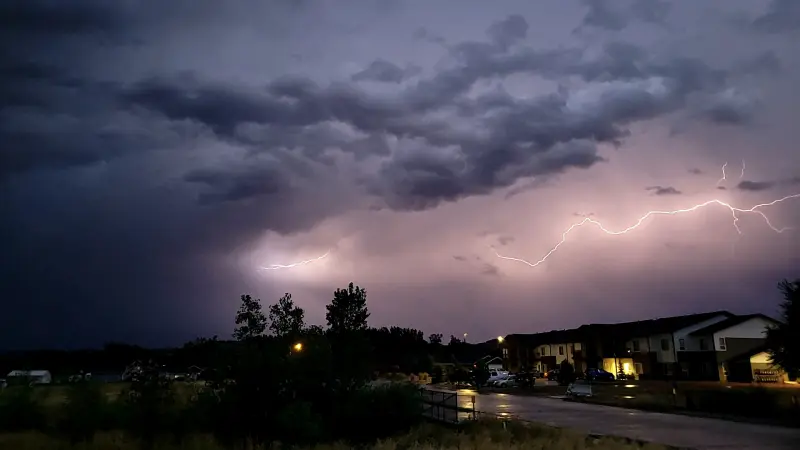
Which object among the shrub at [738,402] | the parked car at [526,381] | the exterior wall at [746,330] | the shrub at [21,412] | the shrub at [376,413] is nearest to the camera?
the shrub at [376,413]

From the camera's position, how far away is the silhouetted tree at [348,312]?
932 inches

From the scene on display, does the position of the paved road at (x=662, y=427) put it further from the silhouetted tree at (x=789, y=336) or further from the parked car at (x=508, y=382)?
the parked car at (x=508, y=382)

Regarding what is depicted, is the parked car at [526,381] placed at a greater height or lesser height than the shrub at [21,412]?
greater

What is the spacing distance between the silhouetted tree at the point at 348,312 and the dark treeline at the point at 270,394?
35 mm

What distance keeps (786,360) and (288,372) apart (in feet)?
89.9

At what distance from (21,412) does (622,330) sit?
70.3 metres

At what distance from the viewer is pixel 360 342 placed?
2309 centimetres

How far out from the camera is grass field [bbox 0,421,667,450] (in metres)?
19.6

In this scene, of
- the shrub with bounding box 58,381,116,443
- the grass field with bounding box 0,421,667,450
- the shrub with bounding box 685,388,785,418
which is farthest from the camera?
the shrub with bounding box 685,388,785,418

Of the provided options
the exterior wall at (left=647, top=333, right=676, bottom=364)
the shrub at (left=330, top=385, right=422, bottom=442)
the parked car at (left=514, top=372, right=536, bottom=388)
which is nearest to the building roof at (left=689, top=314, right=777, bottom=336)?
the exterior wall at (left=647, top=333, right=676, bottom=364)

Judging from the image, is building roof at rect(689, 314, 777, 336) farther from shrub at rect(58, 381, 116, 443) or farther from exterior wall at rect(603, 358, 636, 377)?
shrub at rect(58, 381, 116, 443)

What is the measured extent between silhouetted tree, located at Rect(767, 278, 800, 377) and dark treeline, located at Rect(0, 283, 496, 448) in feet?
68.9

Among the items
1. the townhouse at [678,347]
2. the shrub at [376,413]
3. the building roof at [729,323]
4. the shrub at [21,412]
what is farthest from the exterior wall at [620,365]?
the shrub at [21,412]

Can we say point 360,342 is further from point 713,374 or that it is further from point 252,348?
point 713,374
